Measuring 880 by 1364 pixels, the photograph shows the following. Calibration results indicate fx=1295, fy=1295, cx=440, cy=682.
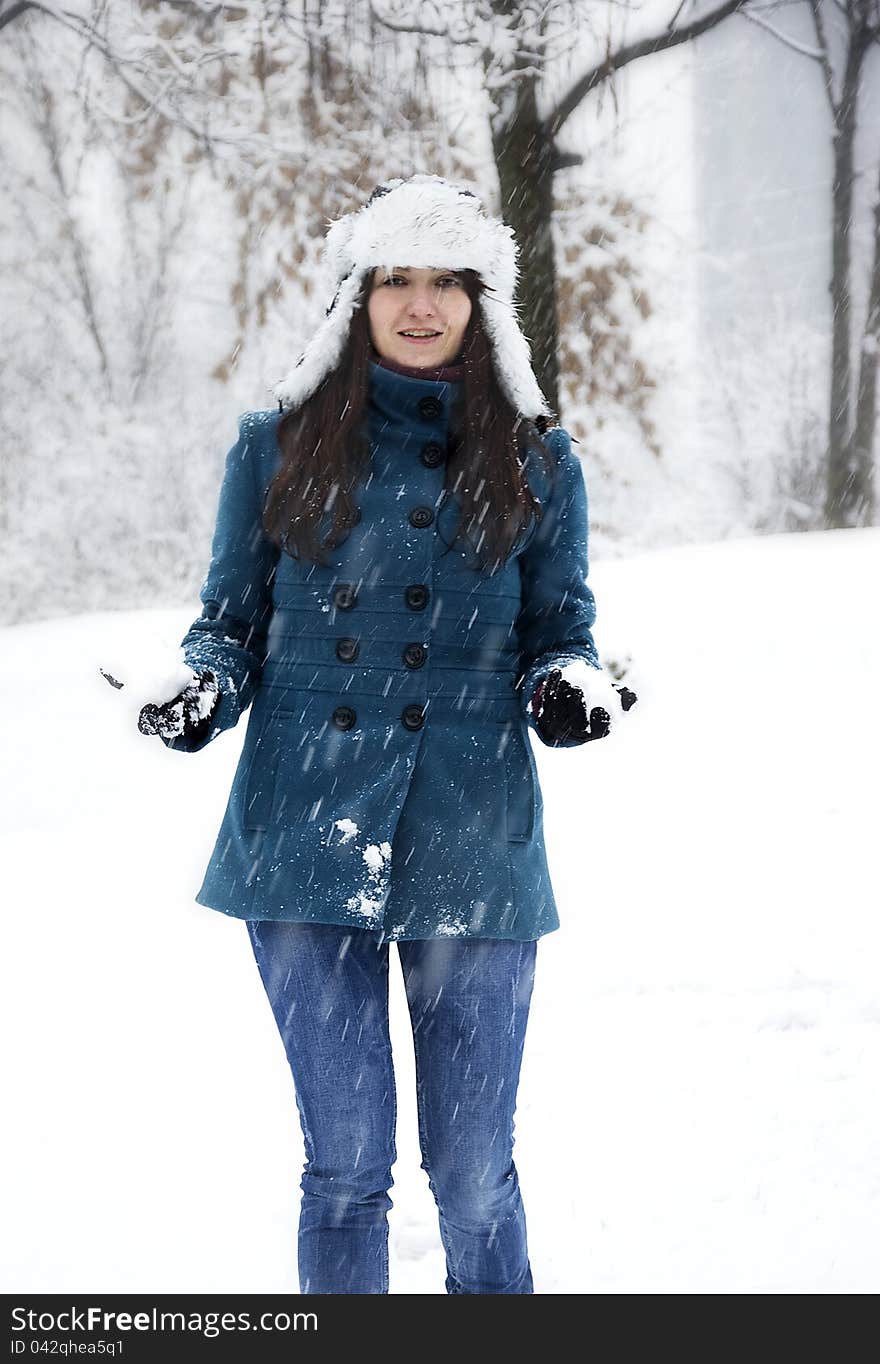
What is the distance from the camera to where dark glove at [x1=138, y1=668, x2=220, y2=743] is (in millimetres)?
2064

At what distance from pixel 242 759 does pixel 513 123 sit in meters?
6.37

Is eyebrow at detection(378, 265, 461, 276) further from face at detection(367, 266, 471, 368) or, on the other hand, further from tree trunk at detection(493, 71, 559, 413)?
tree trunk at detection(493, 71, 559, 413)

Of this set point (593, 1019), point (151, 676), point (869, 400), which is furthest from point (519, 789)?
point (869, 400)

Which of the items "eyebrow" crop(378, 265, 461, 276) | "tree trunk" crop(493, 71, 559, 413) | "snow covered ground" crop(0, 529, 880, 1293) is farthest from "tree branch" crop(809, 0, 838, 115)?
"eyebrow" crop(378, 265, 461, 276)

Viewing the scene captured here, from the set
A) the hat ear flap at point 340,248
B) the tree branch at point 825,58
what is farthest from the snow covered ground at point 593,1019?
the tree branch at point 825,58

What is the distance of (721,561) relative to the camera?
11.6 metres

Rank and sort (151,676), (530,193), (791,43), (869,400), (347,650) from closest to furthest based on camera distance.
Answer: (151,676) → (347,650) → (530,193) → (791,43) → (869,400)

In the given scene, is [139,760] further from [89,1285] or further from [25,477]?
[25,477]

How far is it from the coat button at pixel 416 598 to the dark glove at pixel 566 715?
10.0 inches

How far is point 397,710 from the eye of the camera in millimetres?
2201

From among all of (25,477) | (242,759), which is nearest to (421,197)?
(242,759)

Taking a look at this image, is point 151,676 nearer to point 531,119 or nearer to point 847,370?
point 531,119

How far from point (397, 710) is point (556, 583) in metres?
0.38

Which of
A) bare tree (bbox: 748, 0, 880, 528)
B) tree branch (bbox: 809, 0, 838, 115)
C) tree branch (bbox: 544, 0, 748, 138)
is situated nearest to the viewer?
tree branch (bbox: 544, 0, 748, 138)
